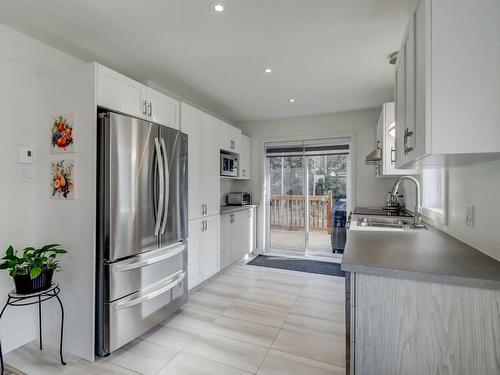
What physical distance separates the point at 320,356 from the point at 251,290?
4.38 ft

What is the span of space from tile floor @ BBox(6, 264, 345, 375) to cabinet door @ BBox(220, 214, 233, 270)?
0.56 metres

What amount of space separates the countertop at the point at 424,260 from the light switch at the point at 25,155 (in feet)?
7.88

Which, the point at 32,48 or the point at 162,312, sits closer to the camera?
the point at 32,48

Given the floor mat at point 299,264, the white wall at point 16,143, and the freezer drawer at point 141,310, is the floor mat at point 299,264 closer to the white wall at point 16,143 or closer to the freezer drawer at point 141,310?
the freezer drawer at point 141,310

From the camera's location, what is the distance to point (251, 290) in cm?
321

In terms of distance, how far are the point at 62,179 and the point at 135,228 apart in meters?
0.66

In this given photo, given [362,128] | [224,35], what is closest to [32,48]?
[224,35]

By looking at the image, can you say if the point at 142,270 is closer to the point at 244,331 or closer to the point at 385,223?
the point at 244,331

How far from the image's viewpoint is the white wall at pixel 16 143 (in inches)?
77.3

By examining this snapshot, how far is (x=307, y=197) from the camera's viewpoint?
4.72m

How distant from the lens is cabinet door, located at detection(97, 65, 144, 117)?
1.94 meters

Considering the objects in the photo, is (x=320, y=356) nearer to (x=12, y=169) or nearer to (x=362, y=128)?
(x=12, y=169)

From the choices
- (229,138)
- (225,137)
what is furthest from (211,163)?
(229,138)

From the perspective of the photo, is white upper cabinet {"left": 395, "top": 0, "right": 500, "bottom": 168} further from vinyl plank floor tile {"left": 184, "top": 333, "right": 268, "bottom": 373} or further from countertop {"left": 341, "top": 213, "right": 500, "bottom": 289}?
vinyl plank floor tile {"left": 184, "top": 333, "right": 268, "bottom": 373}
